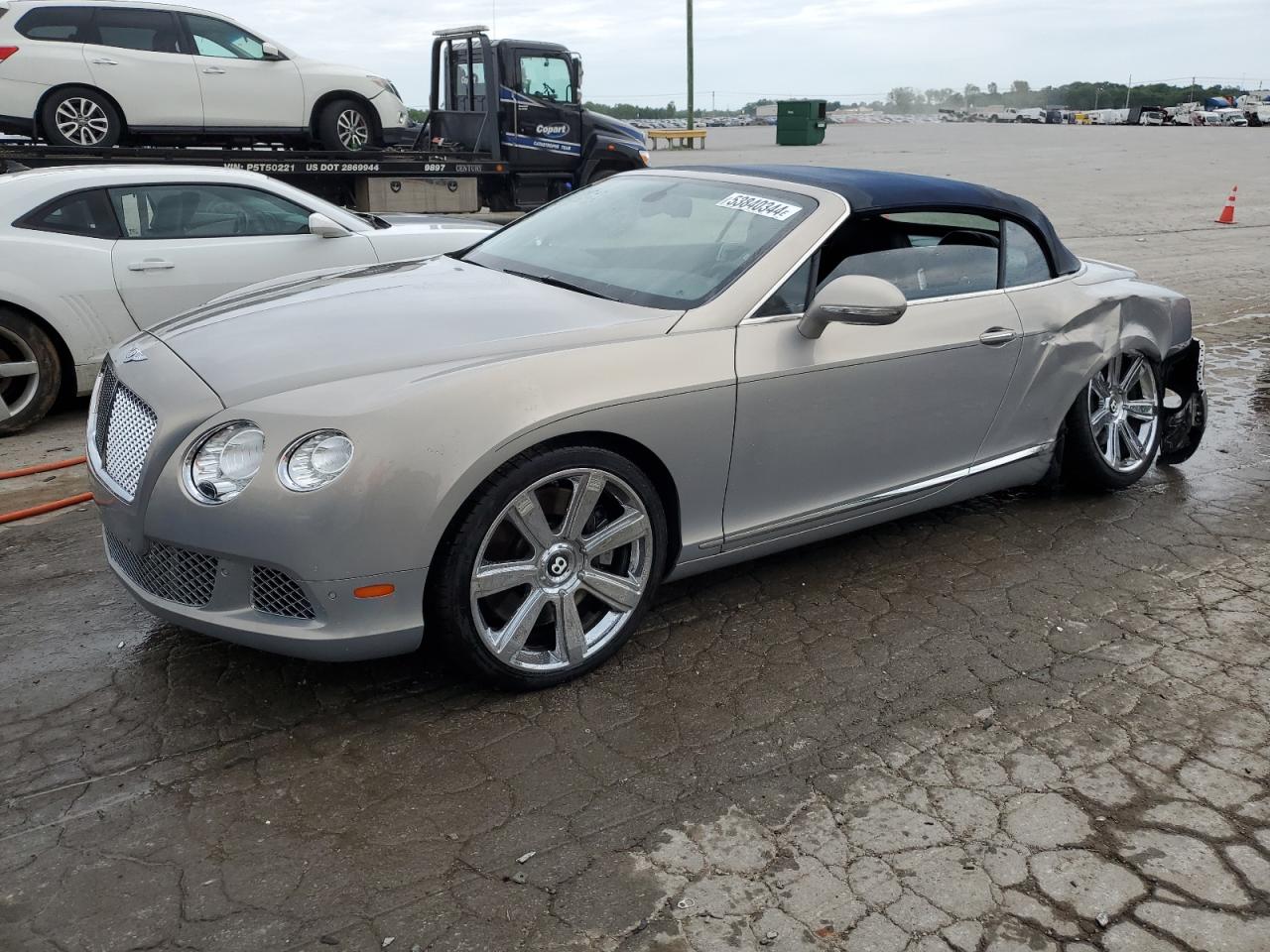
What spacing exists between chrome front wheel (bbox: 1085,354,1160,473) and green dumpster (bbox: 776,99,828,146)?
119ft

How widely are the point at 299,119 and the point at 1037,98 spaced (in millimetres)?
118674

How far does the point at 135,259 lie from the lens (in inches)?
256

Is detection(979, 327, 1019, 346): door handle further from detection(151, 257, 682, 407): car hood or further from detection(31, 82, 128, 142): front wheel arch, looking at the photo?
detection(31, 82, 128, 142): front wheel arch

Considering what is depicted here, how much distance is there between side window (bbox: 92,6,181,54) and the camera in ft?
38.4

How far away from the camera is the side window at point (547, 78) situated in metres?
15.7

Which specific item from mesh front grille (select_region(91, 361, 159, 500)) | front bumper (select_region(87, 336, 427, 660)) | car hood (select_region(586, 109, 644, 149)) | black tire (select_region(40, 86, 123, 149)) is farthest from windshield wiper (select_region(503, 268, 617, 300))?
car hood (select_region(586, 109, 644, 149))

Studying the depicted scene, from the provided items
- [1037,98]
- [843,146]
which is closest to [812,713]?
[843,146]

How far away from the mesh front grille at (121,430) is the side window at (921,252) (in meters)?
2.22

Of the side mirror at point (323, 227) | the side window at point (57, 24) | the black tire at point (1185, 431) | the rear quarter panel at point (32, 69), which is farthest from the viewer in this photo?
the side window at point (57, 24)

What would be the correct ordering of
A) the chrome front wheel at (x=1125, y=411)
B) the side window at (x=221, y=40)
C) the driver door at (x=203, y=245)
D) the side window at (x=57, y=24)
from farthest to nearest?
the side window at (x=221, y=40) < the side window at (x=57, y=24) < the driver door at (x=203, y=245) < the chrome front wheel at (x=1125, y=411)

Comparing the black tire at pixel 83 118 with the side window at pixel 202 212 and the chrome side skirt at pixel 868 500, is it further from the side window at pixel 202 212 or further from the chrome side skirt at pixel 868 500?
the chrome side skirt at pixel 868 500

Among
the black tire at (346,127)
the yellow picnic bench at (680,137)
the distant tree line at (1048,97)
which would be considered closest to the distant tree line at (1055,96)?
the distant tree line at (1048,97)

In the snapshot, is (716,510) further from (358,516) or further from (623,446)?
(358,516)

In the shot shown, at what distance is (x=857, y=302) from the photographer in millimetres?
3676
